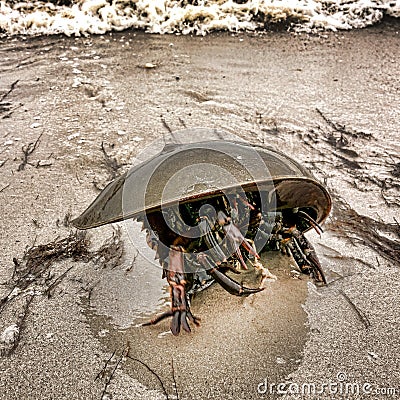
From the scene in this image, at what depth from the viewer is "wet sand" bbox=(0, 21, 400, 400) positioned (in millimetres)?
1667

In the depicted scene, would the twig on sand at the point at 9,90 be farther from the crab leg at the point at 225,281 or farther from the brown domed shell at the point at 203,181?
the crab leg at the point at 225,281

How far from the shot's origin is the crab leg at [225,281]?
1533 millimetres

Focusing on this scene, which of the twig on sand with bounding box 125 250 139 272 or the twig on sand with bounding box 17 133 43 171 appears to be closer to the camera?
the twig on sand with bounding box 125 250 139 272

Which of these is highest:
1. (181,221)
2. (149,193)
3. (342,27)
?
(149,193)

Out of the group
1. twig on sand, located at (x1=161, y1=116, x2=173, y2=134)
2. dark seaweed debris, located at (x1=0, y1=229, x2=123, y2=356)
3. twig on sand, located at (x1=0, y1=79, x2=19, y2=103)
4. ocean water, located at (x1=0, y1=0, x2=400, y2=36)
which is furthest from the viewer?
ocean water, located at (x1=0, y1=0, x2=400, y2=36)

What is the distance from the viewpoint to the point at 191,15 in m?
5.05

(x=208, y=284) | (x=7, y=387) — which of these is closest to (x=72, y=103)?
(x=208, y=284)

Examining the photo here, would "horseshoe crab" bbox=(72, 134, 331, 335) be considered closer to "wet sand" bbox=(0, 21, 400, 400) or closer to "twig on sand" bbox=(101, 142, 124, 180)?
"wet sand" bbox=(0, 21, 400, 400)

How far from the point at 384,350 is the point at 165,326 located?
809 millimetres

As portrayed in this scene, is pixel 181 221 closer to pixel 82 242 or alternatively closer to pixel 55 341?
pixel 55 341

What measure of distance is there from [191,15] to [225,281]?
4154 mm

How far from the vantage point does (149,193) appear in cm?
154

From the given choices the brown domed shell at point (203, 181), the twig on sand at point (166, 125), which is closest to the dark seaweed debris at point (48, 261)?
the brown domed shell at point (203, 181)

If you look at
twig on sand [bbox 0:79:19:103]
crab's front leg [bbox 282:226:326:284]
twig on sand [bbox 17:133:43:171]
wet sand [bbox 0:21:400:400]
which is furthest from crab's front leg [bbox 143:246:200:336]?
twig on sand [bbox 0:79:19:103]
